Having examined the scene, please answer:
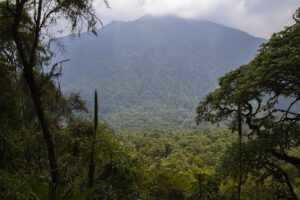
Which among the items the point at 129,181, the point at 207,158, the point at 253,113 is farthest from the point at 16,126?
the point at 207,158

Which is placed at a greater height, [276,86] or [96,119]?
[276,86]

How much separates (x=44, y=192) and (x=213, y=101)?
13.6 meters

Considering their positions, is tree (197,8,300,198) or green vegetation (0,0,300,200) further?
tree (197,8,300,198)

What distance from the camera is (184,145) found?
78750 millimetres

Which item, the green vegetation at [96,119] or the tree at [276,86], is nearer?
the green vegetation at [96,119]

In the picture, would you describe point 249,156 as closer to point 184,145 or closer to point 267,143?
point 267,143

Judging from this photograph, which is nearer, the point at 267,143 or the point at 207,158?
the point at 267,143

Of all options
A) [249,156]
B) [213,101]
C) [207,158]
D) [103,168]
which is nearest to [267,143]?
[249,156]

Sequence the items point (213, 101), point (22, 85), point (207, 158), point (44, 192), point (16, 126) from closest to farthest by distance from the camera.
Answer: point (44, 192) < point (22, 85) < point (16, 126) < point (213, 101) < point (207, 158)

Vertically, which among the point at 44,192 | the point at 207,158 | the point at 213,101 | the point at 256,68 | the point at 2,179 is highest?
the point at 256,68

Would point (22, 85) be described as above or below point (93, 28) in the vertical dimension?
below

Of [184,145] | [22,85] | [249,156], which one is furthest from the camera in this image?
[184,145]

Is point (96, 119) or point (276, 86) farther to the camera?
point (276, 86)

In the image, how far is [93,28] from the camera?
353 inches
